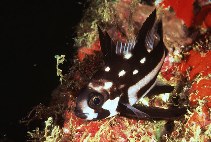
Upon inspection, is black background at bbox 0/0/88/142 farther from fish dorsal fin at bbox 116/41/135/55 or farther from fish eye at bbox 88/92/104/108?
fish eye at bbox 88/92/104/108

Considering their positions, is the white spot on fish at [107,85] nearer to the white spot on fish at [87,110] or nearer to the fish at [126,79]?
the fish at [126,79]

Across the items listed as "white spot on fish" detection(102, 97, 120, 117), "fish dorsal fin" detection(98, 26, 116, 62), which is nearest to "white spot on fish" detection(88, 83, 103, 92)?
"white spot on fish" detection(102, 97, 120, 117)

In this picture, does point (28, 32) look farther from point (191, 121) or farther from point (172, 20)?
point (191, 121)

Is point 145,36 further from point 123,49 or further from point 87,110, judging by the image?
point 87,110

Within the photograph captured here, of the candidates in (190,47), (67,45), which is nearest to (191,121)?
(190,47)

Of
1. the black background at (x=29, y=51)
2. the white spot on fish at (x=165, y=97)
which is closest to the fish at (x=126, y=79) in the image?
the white spot on fish at (x=165, y=97)

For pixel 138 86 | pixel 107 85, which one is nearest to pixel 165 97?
pixel 138 86
